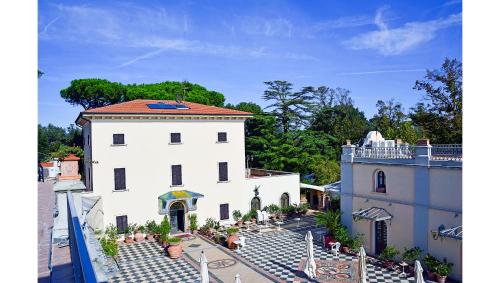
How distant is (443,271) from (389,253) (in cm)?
233

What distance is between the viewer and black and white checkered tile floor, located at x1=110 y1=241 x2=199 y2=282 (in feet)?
47.0

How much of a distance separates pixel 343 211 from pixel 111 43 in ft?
49.4

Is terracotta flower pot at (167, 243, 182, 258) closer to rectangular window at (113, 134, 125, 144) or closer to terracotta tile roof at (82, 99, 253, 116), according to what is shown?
rectangular window at (113, 134, 125, 144)

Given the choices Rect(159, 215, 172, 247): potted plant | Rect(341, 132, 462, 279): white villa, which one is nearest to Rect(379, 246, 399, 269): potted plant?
Rect(341, 132, 462, 279): white villa

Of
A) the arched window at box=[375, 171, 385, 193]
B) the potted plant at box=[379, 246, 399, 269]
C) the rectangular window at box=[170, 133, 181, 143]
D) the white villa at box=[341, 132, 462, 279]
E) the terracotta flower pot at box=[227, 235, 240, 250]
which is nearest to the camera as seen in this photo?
the white villa at box=[341, 132, 462, 279]

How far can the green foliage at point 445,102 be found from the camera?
21969 mm

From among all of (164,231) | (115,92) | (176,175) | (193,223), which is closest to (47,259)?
(164,231)

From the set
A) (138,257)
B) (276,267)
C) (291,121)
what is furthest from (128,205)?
(291,121)

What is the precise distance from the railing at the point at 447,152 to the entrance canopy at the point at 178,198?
12518mm

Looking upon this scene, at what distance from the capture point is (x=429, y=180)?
1428cm

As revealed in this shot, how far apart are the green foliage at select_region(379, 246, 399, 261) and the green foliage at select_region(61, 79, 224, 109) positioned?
25.7 m

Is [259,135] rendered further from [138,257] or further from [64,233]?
[64,233]

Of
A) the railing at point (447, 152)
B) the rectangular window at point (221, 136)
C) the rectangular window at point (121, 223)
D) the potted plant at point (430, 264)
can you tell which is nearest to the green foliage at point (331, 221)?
the potted plant at point (430, 264)

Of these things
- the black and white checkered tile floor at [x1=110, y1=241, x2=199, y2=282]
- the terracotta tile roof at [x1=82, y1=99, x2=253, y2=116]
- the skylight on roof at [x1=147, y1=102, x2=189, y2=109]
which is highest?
the skylight on roof at [x1=147, y1=102, x2=189, y2=109]
